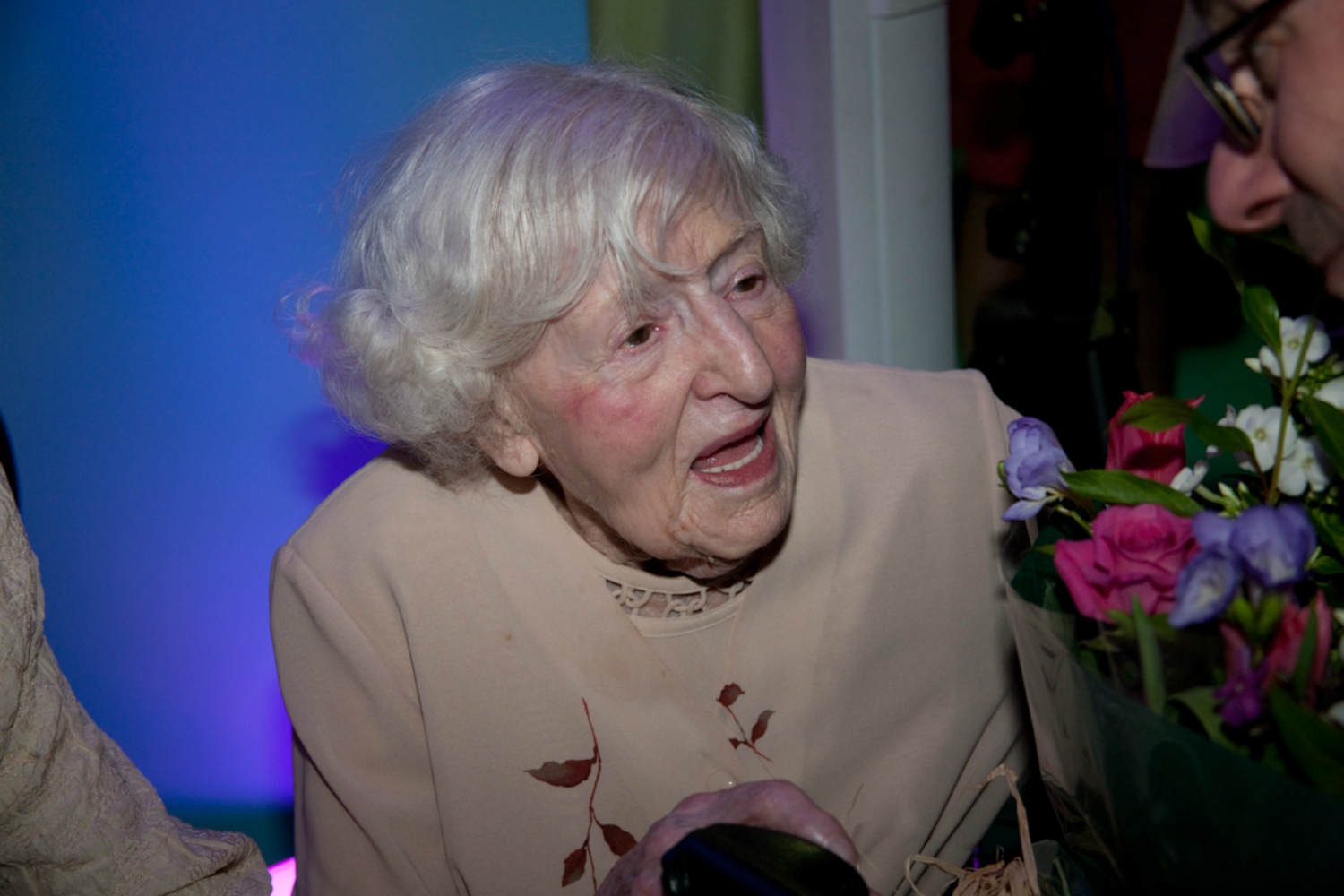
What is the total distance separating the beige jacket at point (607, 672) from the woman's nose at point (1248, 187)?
2.41 feet

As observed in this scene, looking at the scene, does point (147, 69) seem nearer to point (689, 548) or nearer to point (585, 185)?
point (585, 185)

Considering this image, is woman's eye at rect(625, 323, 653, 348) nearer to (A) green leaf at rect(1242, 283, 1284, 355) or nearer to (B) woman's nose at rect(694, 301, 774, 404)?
(B) woman's nose at rect(694, 301, 774, 404)

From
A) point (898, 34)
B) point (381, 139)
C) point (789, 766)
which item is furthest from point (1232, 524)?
point (898, 34)

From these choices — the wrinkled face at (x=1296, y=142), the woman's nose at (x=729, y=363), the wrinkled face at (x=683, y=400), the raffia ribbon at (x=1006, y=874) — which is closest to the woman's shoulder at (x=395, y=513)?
the wrinkled face at (x=683, y=400)

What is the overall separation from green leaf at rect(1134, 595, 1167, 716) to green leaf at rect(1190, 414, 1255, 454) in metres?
0.14

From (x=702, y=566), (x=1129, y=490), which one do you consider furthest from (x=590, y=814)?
(x=1129, y=490)

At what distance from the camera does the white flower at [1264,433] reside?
2.24 ft

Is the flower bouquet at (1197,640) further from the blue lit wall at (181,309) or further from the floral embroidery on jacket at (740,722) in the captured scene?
the blue lit wall at (181,309)

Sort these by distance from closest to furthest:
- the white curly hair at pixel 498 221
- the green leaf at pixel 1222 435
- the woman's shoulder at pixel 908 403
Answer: the green leaf at pixel 1222 435 < the white curly hair at pixel 498 221 < the woman's shoulder at pixel 908 403

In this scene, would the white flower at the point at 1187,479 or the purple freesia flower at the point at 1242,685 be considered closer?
the purple freesia flower at the point at 1242,685

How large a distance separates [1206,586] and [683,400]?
68 centimetres

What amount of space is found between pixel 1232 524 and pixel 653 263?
0.69m

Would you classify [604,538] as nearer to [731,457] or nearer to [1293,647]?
[731,457]

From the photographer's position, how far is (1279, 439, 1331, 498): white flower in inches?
27.1
